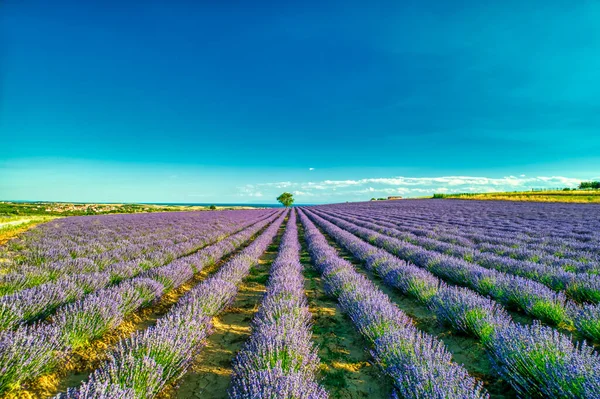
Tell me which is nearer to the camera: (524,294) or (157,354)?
(157,354)

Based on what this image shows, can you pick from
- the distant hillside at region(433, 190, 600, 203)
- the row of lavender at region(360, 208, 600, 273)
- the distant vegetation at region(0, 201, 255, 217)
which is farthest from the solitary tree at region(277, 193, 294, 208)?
the row of lavender at region(360, 208, 600, 273)

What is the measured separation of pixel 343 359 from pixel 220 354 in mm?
1264

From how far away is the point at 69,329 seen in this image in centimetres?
249

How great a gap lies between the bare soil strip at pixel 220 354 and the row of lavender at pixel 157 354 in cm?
11

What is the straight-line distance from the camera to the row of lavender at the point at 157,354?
164cm

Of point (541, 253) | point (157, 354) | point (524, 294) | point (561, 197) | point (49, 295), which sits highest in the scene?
point (561, 197)

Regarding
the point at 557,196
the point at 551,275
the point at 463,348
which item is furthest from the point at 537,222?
the point at 557,196

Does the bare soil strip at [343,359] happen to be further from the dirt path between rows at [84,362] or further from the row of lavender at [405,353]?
the dirt path between rows at [84,362]

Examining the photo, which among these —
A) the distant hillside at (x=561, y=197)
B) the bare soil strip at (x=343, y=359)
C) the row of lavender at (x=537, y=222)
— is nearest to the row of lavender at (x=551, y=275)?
the bare soil strip at (x=343, y=359)

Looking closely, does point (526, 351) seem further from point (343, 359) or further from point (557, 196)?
point (557, 196)

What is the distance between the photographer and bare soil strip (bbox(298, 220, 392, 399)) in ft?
6.97

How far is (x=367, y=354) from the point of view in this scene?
2.59m

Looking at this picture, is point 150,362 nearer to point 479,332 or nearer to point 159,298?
point 159,298

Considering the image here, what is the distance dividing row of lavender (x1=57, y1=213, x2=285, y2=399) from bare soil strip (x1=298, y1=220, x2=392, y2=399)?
1245 mm
